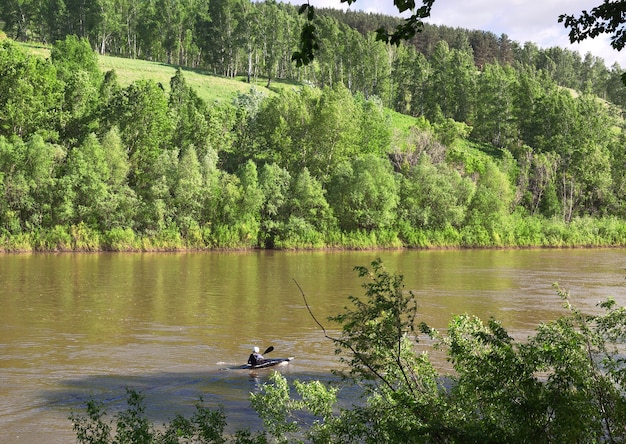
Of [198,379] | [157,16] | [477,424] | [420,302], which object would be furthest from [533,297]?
[157,16]

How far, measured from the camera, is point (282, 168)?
7975cm

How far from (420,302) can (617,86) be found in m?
141

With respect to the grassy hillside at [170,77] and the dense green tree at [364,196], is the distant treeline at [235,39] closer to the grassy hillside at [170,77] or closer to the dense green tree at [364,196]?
the grassy hillside at [170,77]

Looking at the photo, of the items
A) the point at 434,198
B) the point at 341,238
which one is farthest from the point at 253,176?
the point at 434,198

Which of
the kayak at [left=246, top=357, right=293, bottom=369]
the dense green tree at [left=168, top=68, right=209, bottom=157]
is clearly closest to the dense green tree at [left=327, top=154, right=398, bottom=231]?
the dense green tree at [left=168, top=68, right=209, bottom=157]

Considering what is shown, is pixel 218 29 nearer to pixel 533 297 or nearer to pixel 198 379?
pixel 533 297

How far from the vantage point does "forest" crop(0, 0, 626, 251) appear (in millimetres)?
63594

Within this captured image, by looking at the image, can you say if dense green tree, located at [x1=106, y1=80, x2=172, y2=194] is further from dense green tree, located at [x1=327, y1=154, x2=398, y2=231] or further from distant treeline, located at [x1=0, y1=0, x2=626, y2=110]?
distant treeline, located at [x1=0, y1=0, x2=626, y2=110]

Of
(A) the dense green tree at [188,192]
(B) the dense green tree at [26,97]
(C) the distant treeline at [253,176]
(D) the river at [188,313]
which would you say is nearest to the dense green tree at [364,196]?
(C) the distant treeline at [253,176]

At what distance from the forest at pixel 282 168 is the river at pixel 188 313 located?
8700 mm

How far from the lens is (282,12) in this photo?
12688cm

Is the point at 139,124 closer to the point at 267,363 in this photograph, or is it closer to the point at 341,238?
the point at 341,238

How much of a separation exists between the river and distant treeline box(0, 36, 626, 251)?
7.97 m

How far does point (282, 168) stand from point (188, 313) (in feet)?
165
